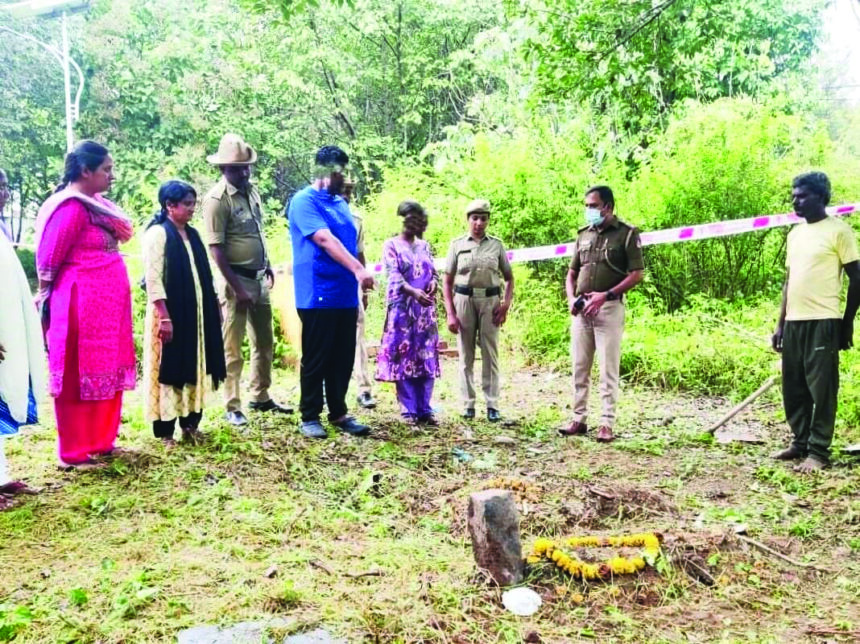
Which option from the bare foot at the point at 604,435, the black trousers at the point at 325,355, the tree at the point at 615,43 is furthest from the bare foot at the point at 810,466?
the tree at the point at 615,43

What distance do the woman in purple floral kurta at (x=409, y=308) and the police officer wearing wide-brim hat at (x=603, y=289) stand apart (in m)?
1.09

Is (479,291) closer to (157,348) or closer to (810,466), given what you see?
(157,348)

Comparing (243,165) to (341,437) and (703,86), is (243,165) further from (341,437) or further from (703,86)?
(703,86)

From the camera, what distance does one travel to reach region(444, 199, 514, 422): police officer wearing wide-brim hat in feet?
18.6

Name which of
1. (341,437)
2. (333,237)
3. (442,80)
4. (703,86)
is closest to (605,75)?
(333,237)

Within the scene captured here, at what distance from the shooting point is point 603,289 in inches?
206

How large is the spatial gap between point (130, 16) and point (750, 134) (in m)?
13.9

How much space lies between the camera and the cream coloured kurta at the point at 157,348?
451 cm

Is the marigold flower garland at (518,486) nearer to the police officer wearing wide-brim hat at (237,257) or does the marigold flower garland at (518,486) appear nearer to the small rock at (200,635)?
the small rock at (200,635)

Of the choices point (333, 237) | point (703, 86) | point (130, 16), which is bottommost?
point (333, 237)

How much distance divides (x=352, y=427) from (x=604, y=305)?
6.54ft

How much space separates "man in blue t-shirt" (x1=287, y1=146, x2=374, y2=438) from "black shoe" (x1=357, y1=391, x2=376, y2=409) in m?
1.10

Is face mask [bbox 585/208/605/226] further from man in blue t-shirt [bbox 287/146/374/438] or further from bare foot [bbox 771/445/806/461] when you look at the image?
bare foot [bbox 771/445/806/461]

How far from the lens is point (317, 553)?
10.3 feet
